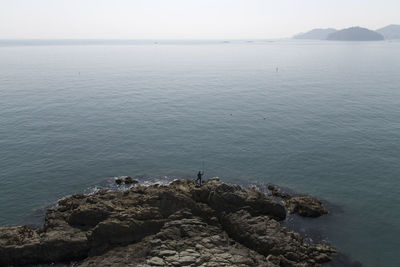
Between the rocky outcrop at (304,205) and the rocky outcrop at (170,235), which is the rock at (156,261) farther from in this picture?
the rocky outcrop at (304,205)

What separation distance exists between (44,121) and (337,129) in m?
82.1

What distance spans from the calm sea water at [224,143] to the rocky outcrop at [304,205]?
166 centimetres

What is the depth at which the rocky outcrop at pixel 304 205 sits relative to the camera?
51.0 meters

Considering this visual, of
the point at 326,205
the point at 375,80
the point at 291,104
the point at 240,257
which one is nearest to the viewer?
the point at 240,257

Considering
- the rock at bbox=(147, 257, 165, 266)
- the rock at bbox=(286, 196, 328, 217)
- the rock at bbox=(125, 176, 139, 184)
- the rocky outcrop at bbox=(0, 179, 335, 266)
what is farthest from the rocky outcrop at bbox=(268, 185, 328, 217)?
the rock at bbox=(125, 176, 139, 184)

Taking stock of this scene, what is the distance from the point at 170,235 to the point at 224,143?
135 feet

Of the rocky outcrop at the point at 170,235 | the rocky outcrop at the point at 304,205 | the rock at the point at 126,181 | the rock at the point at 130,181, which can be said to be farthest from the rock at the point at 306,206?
the rock at the point at 126,181

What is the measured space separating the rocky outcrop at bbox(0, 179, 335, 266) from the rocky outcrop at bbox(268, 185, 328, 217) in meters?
3.84

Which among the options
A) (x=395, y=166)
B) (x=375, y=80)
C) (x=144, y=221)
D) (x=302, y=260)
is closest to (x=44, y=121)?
(x=144, y=221)

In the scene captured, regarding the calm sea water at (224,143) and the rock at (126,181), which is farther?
the rock at (126,181)

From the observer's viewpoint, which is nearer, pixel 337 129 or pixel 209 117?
pixel 337 129

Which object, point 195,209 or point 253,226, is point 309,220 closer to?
point 253,226

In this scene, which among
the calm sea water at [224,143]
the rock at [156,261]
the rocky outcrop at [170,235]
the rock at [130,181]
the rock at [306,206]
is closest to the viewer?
the rock at [156,261]

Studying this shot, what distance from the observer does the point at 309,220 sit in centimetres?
5000
